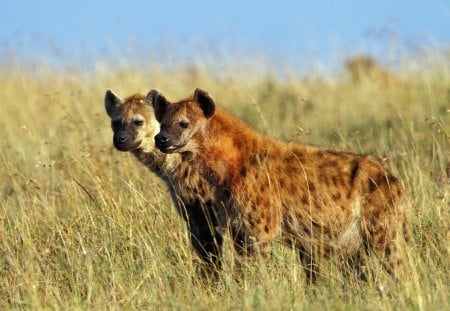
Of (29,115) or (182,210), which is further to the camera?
(29,115)

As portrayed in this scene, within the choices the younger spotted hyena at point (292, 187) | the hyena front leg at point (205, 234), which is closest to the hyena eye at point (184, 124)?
the younger spotted hyena at point (292, 187)

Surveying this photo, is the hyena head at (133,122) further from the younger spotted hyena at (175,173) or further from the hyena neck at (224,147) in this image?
the hyena neck at (224,147)

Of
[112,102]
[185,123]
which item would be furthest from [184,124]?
[112,102]

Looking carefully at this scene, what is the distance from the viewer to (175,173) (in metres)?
7.20

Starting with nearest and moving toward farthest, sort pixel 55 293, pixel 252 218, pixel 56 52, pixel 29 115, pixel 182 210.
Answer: pixel 55 293, pixel 252 218, pixel 182 210, pixel 29 115, pixel 56 52

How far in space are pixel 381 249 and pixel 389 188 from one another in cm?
36

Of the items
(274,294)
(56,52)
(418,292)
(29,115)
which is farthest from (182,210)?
(56,52)

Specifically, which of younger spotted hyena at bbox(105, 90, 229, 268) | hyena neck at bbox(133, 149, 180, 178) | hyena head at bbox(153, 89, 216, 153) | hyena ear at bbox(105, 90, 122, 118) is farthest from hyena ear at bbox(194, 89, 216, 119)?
hyena ear at bbox(105, 90, 122, 118)

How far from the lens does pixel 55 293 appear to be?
5898mm

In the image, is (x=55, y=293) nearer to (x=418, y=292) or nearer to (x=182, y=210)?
(x=182, y=210)

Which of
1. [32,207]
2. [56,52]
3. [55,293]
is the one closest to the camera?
[55,293]

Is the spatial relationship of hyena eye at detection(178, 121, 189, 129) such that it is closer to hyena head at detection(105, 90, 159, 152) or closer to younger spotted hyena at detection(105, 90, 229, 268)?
younger spotted hyena at detection(105, 90, 229, 268)

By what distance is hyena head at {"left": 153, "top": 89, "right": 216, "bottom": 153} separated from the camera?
6.50m

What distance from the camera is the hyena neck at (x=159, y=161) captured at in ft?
23.8
